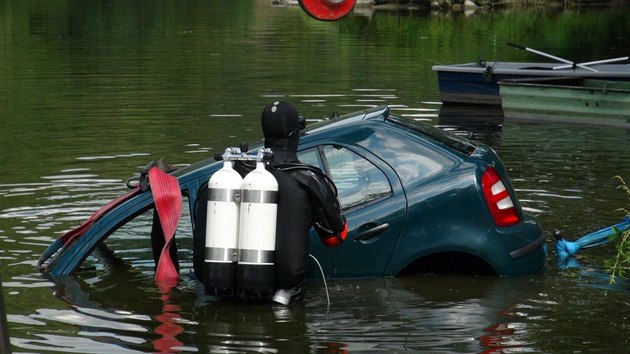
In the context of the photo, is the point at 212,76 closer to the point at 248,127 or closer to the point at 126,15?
the point at 248,127

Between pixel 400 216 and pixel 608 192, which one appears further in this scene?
pixel 608 192

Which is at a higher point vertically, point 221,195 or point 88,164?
point 221,195

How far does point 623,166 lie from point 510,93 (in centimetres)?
582

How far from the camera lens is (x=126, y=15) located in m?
64.6

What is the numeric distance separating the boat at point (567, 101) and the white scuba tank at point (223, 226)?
13.0 m

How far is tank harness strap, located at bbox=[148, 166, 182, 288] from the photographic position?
8516 mm

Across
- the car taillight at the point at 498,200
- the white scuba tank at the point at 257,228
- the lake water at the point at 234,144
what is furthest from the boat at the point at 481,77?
the white scuba tank at the point at 257,228

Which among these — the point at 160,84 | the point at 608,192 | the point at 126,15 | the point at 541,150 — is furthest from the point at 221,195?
the point at 126,15

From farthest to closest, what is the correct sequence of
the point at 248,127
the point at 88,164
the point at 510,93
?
the point at 510,93 → the point at 248,127 → the point at 88,164

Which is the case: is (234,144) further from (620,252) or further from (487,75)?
(620,252)

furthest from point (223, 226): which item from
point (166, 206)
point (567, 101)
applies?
point (567, 101)

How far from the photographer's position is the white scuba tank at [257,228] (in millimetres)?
7656

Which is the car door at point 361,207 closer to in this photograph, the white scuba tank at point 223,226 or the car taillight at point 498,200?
the car taillight at point 498,200

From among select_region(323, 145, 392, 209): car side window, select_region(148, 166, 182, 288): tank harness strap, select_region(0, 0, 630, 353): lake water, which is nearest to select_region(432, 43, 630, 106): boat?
select_region(0, 0, 630, 353): lake water
